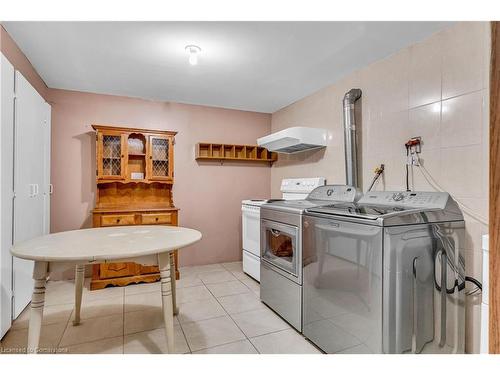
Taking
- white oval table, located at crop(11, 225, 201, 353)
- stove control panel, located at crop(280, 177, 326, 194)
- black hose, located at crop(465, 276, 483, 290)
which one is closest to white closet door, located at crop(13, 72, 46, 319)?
white oval table, located at crop(11, 225, 201, 353)

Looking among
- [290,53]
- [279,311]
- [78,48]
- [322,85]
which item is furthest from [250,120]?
[279,311]

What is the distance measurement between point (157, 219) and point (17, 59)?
1.94 meters

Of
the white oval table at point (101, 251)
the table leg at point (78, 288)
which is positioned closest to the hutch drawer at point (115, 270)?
the table leg at point (78, 288)

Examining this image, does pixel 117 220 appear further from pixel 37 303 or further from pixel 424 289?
pixel 424 289

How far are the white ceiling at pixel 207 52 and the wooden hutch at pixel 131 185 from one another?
588mm

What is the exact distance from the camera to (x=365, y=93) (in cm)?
261

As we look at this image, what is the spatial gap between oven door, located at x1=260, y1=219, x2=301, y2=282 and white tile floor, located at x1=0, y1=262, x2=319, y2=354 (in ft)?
1.53

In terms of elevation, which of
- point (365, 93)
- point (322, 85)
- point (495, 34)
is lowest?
point (495, 34)

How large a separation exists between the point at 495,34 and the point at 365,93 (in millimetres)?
2234

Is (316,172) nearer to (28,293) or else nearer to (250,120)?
(250,120)

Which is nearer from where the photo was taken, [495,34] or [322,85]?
[495,34]

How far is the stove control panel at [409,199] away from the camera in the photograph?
1.81m

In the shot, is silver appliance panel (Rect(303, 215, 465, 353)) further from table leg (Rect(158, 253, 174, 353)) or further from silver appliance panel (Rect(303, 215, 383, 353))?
table leg (Rect(158, 253, 174, 353))

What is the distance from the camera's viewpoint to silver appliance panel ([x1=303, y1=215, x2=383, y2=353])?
60.2 inches
